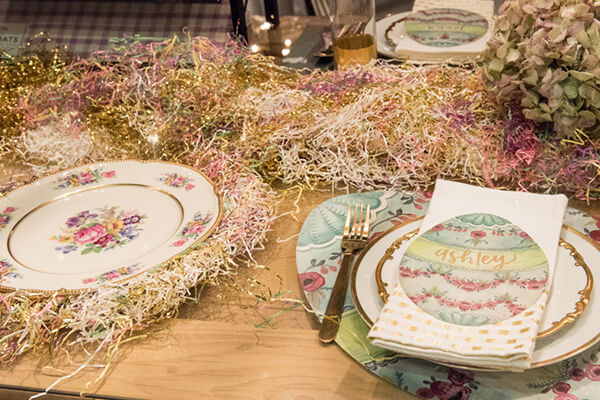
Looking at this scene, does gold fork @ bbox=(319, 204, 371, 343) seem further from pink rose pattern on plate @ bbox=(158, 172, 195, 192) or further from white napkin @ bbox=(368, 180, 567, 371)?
pink rose pattern on plate @ bbox=(158, 172, 195, 192)

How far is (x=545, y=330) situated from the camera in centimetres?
54

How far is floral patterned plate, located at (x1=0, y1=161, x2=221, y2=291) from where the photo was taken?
28.1 inches

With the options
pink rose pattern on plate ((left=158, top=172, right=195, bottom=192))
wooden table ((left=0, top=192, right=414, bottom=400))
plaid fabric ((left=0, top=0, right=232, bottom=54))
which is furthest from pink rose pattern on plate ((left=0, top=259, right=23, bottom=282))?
plaid fabric ((left=0, top=0, right=232, bottom=54))

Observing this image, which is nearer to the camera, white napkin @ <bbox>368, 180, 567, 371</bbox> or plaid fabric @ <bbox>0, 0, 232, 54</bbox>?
white napkin @ <bbox>368, 180, 567, 371</bbox>

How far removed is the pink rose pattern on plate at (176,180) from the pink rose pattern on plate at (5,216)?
191 millimetres

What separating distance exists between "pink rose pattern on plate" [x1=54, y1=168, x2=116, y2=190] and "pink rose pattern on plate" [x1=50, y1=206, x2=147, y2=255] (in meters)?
0.06

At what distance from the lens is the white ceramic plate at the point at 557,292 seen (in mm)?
539

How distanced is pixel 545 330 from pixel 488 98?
48 centimetres

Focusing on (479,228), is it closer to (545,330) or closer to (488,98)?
(545,330)

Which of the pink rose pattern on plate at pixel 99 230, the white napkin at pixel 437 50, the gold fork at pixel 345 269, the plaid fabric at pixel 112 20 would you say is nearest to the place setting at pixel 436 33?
the white napkin at pixel 437 50

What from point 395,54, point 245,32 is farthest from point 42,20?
point 395,54

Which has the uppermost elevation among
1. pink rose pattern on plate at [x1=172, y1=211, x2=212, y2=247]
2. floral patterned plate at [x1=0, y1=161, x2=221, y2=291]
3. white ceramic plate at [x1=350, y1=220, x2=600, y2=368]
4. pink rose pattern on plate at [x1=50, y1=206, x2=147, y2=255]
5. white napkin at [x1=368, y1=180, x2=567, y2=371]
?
white napkin at [x1=368, y1=180, x2=567, y2=371]

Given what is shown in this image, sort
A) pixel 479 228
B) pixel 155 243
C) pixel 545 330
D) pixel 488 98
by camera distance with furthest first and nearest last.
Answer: pixel 488 98, pixel 155 243, pixel 479 228, pixel 545 330

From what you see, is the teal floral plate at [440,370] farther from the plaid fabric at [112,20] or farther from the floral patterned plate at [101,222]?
the plaid fabric at [112,20]
